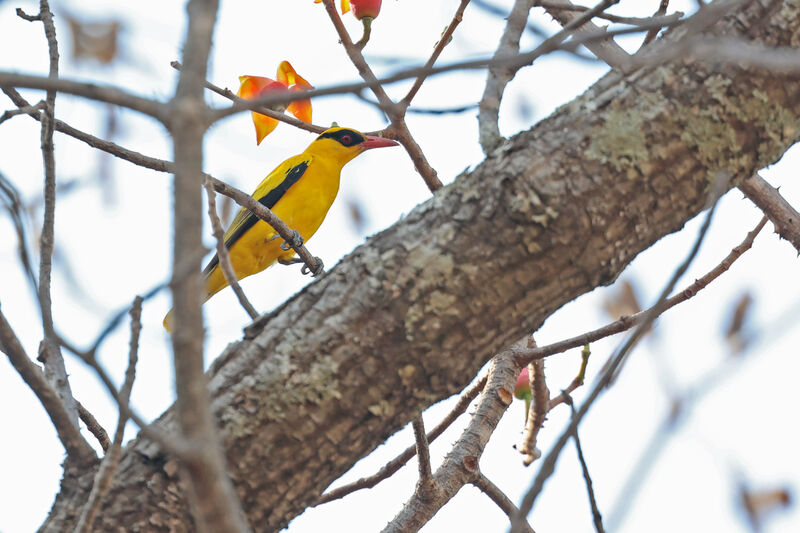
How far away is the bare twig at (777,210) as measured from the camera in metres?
3.12

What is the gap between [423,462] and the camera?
2822 mm

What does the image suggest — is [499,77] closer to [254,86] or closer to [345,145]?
Result: [254,86]

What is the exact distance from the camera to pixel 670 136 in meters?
1.69

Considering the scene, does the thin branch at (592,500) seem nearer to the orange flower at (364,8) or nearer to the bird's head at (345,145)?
the orange flower at (364,8)

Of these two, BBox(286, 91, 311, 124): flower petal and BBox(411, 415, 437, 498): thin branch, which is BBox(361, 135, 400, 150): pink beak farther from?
BBox(411, 415, 437, 498): thin branch

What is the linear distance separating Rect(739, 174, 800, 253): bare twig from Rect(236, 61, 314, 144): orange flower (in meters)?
1.74

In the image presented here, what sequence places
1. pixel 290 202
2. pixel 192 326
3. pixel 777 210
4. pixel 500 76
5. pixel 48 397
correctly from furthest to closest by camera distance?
pixel 290 202 < pixel 777 210 < pixel 500 76 < pixel 48 397 < pixel 192 326

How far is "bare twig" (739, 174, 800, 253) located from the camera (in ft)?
10.2

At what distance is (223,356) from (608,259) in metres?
0.80

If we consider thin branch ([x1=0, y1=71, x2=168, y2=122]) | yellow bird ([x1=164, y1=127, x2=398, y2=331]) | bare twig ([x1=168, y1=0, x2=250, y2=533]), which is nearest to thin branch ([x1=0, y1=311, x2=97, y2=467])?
thin branch ([x1=0, y1=71, x2=168, y2=122])

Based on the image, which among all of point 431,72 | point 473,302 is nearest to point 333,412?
point 473,302

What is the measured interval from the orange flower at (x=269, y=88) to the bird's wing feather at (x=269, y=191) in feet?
6.60

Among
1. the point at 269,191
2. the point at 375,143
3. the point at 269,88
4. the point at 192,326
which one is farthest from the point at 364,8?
the point at 192,326

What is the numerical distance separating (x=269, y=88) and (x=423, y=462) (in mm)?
1620
